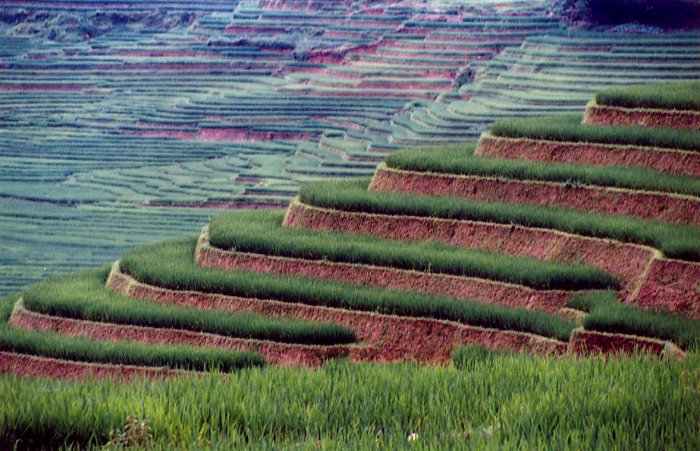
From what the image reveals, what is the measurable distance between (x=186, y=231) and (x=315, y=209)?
256 inches

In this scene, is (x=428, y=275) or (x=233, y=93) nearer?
(x=428, y=275)

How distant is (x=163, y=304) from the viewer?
9930mm

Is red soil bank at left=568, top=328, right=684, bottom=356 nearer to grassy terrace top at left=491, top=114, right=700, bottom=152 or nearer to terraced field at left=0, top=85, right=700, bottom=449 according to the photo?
terraced field at left=0, top=85, right=700, bottom=449

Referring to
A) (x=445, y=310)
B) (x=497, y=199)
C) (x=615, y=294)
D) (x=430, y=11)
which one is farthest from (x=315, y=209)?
(x=430, y=11)

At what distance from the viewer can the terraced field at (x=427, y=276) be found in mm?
8055

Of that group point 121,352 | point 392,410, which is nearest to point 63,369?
point 121,352

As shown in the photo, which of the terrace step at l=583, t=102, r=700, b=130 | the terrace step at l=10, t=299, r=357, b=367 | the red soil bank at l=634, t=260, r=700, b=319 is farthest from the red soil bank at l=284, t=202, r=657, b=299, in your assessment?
the terrace step at l=583, t=102, r=700, b=130

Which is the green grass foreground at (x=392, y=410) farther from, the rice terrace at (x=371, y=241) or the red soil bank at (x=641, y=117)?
the red soil bank at (x=641, y=117)

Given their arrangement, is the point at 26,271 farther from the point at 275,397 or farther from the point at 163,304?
the point at 275,397

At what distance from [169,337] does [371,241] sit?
1913mm

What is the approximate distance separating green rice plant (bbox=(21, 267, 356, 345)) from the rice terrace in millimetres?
21

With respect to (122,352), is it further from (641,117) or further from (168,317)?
(641,117)

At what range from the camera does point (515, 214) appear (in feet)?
32.0

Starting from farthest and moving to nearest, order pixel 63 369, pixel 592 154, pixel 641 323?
pixel 592 154 < pixel 63 369 < pixel 641 323
